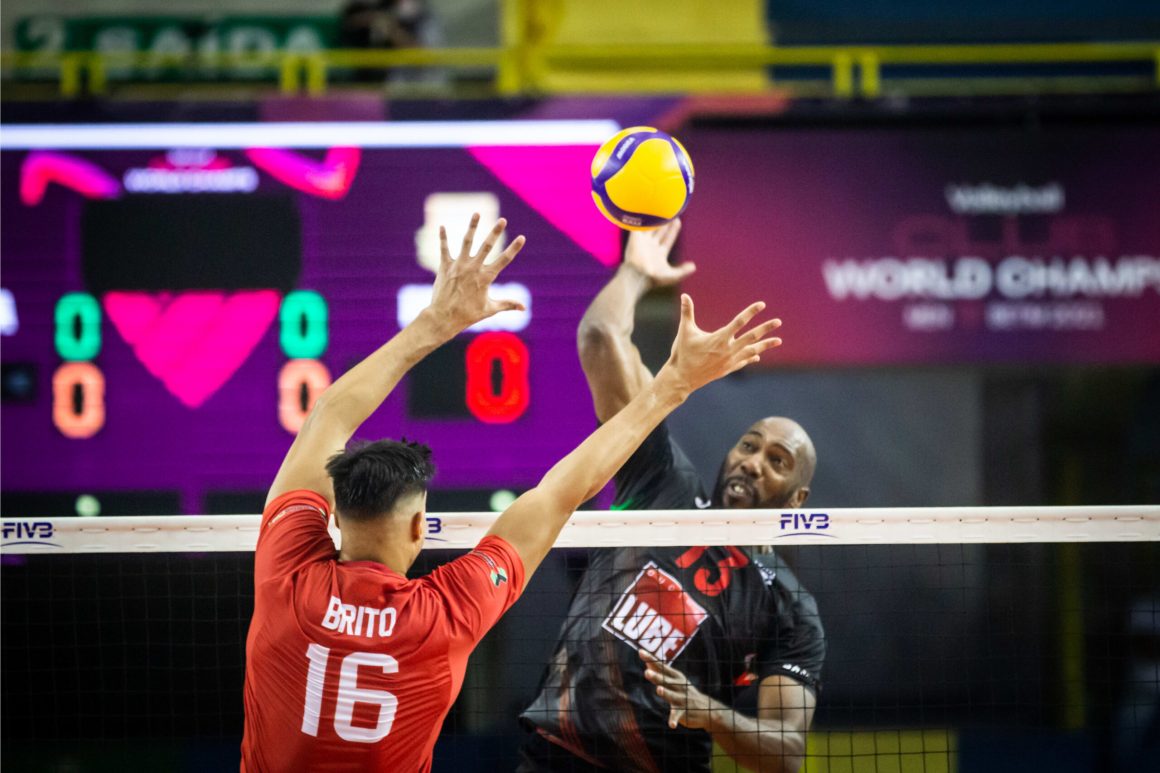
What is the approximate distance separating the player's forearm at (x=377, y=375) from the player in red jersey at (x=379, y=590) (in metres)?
0.13

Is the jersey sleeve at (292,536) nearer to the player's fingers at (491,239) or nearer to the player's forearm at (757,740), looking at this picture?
the player's fingers at (491,239)

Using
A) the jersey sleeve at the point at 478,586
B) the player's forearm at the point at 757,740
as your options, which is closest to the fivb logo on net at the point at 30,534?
the jersey sleeve at the point at 478,586

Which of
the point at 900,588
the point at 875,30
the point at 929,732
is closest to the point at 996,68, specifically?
the point at 875,30

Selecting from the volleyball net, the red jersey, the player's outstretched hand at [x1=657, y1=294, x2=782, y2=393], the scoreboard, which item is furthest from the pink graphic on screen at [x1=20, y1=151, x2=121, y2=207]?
the player's outstretched hand at [x1=657, y1=294, x2=782, y2=393]

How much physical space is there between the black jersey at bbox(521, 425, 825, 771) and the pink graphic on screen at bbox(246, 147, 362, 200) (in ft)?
11.8

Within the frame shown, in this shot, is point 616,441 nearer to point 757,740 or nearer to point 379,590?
point 379,590

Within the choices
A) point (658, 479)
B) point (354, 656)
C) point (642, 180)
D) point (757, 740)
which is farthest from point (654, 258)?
point (354, 656)

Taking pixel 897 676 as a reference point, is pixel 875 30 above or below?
above

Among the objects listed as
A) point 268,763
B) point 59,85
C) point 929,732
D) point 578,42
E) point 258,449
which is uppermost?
point 578,42

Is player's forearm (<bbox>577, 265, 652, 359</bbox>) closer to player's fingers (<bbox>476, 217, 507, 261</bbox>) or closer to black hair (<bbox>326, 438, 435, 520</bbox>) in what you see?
player's fingers (<bbox>476, 217, 507, 261</bbox>)

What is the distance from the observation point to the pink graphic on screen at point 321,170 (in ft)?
23.9

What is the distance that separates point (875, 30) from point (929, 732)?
5.35 meters

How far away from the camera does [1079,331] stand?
289 inches

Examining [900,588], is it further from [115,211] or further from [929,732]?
[115,211]
